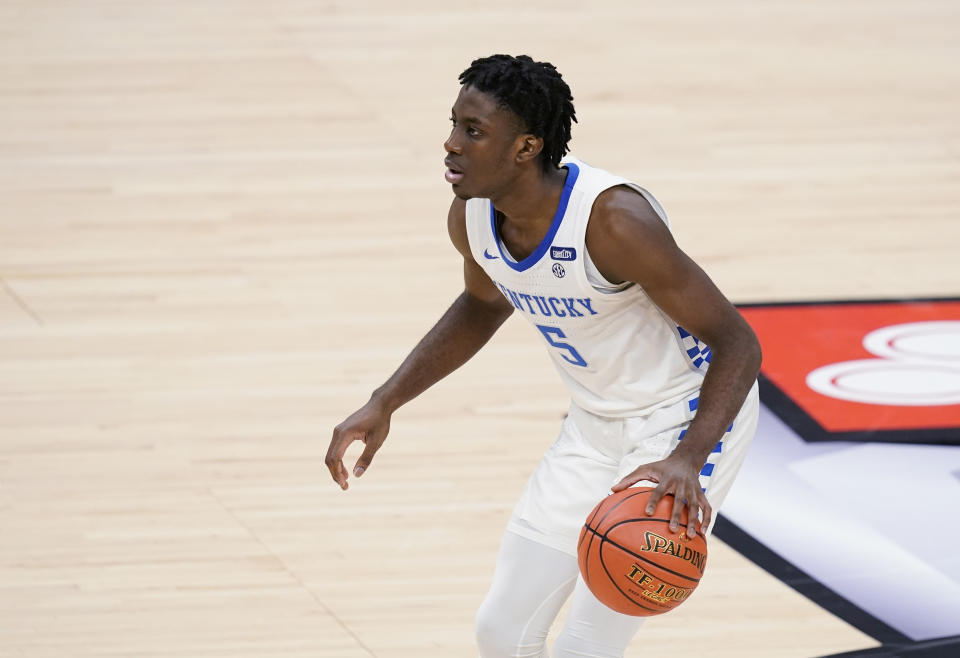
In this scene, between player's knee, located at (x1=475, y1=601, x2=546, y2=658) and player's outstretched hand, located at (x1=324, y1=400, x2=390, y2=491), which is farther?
player's outstretched hand, located at (x1=324, y1=400, x2=390, y2=491)

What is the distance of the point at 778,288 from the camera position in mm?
6625

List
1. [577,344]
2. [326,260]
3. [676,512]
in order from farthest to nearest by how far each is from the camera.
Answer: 1. [326,260]
2. [577,344]
3. [676,512]

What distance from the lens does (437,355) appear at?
348 centimetres

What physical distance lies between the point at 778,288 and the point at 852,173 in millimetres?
1626

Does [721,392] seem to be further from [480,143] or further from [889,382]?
[889,382]

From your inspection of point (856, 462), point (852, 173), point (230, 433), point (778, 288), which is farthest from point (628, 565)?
point (852, 173)

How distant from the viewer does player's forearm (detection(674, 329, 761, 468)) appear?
2.94m

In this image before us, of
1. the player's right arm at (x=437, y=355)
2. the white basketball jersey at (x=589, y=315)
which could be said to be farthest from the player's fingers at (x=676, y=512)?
the player's right arm at (x=437, y=355)

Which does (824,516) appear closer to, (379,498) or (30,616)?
(379,498)

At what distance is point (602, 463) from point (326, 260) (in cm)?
383

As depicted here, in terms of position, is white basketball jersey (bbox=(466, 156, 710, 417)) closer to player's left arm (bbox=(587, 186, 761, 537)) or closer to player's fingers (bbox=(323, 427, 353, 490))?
player's left arm (bbox=(587, 186, 761, 537))

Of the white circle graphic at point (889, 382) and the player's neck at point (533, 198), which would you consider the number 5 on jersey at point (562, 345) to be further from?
the white circle graphic at point (889, 382)

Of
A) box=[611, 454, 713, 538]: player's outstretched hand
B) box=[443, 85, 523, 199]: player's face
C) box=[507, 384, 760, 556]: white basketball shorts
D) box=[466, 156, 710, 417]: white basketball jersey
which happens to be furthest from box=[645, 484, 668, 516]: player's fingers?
box=[443, 85, 523, 199]: player's face

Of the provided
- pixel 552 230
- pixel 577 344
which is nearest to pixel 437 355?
pixel 577 344
